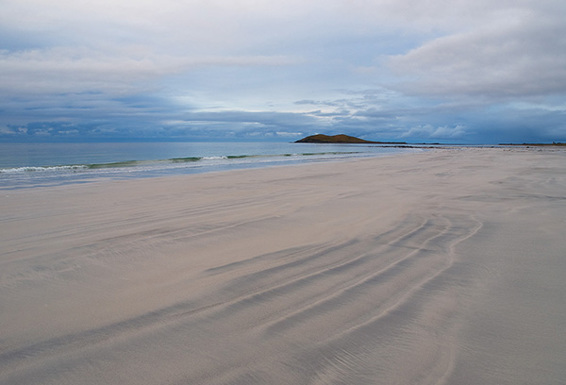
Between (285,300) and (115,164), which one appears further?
(115,164)

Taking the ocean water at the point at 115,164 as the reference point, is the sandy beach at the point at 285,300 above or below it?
below

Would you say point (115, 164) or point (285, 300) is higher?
point (115, 164)

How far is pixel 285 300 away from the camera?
2.39m

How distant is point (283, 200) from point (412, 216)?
2.49 metres

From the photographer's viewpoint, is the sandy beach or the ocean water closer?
the sandy beach

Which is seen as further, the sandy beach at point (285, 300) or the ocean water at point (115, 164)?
the ocean water at point (115, 164)

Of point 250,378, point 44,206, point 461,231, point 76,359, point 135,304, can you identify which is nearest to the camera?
point 250,378

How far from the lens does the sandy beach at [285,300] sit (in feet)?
5.56

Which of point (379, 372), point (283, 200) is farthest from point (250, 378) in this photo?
point (283, 200)

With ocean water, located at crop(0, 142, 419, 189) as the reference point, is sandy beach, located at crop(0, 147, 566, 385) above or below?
below

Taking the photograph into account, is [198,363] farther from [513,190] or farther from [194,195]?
[513,190]

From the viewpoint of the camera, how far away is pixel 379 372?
1.66m

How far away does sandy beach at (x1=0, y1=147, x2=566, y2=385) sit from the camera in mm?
1695

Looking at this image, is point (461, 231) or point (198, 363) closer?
point (198, 363)
